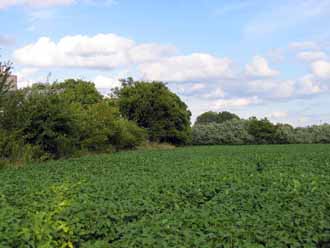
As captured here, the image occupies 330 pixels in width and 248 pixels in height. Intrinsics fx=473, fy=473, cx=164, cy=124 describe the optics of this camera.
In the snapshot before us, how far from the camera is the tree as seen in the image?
4724 cm

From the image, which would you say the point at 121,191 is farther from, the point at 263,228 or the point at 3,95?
the point at 3,95

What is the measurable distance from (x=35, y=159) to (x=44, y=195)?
12.4 meters

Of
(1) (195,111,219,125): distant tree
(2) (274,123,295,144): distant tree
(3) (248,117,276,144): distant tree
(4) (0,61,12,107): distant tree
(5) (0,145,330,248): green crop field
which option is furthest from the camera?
(1) (195,111,219,125): distant tree

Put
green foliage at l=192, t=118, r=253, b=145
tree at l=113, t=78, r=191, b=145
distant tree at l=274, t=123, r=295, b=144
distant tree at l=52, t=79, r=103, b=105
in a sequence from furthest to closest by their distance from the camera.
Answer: green foliage at l=192, t=118, r=253, b=145 < distant tree at l=274, t=123, r=295, b=144 < tree at l=113, t=78, r=191, b=145 < distant tree at l=52, t=79, r=103, b=105

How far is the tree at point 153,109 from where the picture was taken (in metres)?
47.2

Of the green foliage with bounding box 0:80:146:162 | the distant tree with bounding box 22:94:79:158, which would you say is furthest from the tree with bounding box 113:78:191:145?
the distant tree with bounding box 22:94:79:158

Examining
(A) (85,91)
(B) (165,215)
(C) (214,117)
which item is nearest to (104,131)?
(A) (85,91)

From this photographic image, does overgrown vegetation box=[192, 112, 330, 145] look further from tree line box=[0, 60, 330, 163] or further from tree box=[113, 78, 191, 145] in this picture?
tree box=[113, 78, 191, 145]

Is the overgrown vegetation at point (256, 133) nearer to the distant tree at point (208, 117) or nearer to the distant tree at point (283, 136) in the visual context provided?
the distant tree at point (283, 136)

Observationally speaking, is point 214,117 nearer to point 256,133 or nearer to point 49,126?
point 256,133

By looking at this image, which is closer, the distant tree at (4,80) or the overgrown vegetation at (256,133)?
the distant tree at (4,80)

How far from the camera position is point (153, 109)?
47.6 metres

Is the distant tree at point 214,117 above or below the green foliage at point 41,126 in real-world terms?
above

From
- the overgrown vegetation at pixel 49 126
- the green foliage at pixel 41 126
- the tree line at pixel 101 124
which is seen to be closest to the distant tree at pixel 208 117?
the tree line at pixel 101 124
